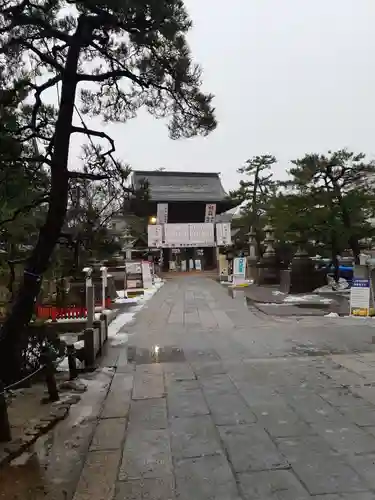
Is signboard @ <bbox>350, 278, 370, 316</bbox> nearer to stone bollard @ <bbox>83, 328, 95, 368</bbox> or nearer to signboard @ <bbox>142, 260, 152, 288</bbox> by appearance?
stone bollard @ <bbox>83, 328, 95, 368</bbox>

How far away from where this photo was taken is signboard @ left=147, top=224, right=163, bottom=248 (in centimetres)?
3628

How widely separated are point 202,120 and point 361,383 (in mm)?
3937

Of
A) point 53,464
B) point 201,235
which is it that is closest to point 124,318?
point 53,464

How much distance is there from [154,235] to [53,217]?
1213 inches

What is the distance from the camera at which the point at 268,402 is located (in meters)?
5.04

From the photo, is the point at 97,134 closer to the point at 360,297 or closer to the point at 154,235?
the point at 360,297

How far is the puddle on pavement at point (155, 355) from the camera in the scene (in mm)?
7656

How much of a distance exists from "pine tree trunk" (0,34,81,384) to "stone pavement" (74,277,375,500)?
4.79 feet

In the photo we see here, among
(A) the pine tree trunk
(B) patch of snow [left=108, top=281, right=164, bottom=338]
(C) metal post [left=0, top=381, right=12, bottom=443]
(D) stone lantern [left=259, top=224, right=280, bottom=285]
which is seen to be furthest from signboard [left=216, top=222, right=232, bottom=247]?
(C) metal post [left=0, top=381, right=12, bottom=443]

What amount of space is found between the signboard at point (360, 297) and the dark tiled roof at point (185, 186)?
3276cm

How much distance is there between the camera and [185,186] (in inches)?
1905

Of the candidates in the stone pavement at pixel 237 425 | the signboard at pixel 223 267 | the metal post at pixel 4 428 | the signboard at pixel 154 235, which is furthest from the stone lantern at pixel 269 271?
the metal post at pixel 4 428

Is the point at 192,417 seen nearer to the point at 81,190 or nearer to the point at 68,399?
the point at 68,399

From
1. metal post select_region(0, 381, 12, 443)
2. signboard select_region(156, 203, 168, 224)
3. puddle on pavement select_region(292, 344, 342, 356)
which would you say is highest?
signboard select_region(156, 203, 168, 224)
